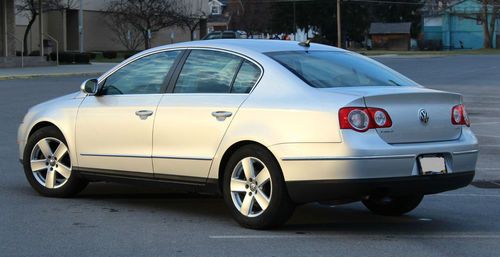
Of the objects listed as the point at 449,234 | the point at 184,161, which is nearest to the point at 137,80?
the point at 184,161

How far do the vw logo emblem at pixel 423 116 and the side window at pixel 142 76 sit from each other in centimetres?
244

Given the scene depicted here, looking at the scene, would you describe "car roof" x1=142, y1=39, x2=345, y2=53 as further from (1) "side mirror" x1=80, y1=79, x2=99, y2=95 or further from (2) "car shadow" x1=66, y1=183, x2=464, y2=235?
(2) "car shadow" x1=66, y1=183, x2=464, y2=235

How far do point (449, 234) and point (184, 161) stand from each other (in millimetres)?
2440

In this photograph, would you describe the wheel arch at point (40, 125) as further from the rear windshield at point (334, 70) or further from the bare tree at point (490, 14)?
the bare tree at point (490, 14)

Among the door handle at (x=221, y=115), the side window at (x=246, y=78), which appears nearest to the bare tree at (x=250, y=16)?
the side window at (x=246, y=78)

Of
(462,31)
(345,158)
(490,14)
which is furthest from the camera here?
(462,31)

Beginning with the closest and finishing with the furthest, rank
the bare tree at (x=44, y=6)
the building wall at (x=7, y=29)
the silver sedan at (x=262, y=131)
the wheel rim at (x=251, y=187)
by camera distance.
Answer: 1. the silver sedan at (x=262, y=131)
2. the wheel rim at (x=251, y=187)
3. the building wall at (x=7, y=29)
4. the bare tree at (x=44, y=6)

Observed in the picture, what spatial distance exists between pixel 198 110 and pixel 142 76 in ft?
3.13

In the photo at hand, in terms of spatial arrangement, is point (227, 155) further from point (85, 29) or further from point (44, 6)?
point (85, 29)

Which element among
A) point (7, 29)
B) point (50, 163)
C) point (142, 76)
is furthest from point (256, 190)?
point (7, 29)

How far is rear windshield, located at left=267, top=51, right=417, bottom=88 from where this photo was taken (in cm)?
644

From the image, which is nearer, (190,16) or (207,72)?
(207,72)

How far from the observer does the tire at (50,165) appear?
7.74 m

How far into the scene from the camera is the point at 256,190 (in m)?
6.31
